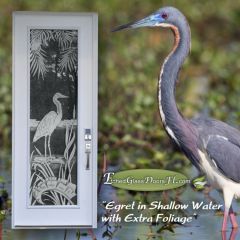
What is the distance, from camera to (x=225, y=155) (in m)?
6.95

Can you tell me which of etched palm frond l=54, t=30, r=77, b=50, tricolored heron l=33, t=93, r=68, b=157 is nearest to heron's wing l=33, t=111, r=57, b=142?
tricolored heron l=33, t=93, r=68, b=157

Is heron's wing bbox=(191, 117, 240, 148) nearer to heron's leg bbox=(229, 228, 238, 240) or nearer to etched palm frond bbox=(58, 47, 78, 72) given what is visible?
heron's leg bbox=(229, 228, 238, 240)

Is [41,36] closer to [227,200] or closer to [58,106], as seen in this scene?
[58,106]

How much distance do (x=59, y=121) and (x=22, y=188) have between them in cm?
52

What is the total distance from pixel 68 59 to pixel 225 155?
125 cm

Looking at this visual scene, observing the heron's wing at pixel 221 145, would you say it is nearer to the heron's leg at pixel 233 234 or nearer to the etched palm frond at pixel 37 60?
the heron's leg at pixel 233 234

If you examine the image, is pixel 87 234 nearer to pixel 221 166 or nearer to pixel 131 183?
pixel 131 183

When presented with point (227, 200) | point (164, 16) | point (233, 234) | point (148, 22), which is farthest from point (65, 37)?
point (233, 234)

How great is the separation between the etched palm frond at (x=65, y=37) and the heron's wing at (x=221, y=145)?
0.99m

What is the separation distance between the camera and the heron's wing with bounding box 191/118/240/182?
6.93 metres

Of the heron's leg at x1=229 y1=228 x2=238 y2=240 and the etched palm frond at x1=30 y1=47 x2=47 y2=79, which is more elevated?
the etched palm frond at x1=30 y1=47 x2=47 y2=79

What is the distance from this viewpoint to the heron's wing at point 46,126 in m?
6.96

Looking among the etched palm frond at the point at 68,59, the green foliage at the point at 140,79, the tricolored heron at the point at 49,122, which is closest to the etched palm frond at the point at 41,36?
the etched palm frond at the point at 68,59

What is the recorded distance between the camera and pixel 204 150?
6945 millimetres
